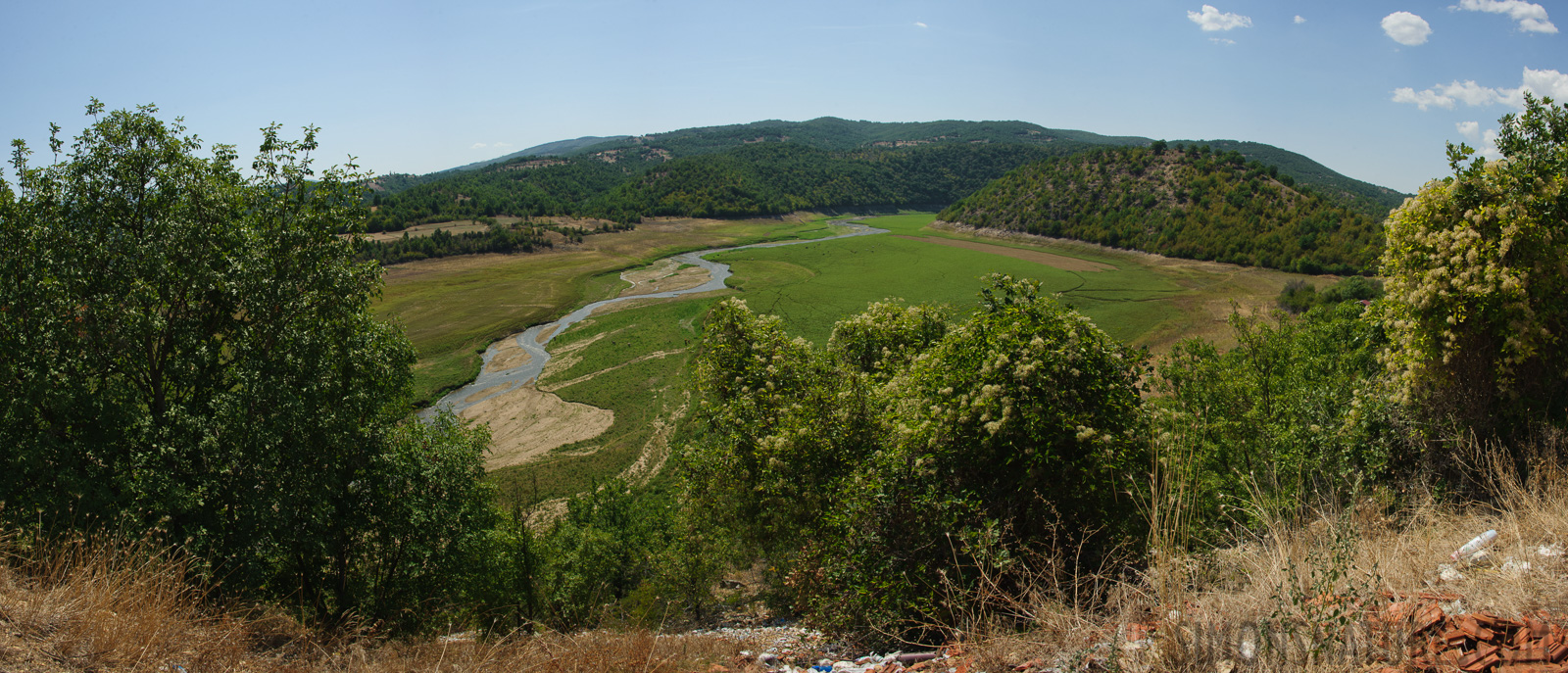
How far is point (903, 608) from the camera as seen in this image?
8.34 meters

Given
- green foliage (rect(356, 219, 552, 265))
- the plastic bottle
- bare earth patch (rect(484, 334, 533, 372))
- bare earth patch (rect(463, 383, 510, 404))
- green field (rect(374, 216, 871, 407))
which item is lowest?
bare earth patch (rect(463, 383, 510, 404))

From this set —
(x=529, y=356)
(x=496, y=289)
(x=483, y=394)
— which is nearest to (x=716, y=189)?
(x=496, y=289)

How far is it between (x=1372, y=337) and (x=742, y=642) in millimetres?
12891

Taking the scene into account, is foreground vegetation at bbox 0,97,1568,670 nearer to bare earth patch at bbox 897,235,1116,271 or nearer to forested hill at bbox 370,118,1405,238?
bare earth patch at bbox 897,235,1116,271

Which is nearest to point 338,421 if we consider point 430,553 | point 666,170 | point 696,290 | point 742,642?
point 430,553

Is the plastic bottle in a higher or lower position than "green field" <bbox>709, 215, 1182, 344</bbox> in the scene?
higher

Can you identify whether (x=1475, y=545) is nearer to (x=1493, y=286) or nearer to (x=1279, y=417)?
(x=1493, y=286)

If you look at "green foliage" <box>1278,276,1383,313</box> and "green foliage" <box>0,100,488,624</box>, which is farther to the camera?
"green foliage" <box>1278,276,1383,313</box>

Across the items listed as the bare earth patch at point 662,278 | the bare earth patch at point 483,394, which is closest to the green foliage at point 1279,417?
the bare earth patch at point 483,394

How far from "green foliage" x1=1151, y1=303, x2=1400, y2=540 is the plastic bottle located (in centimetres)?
123

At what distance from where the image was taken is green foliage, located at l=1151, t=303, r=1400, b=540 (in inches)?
419

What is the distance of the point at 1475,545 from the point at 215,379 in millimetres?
17215

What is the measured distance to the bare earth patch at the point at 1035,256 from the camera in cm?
7894

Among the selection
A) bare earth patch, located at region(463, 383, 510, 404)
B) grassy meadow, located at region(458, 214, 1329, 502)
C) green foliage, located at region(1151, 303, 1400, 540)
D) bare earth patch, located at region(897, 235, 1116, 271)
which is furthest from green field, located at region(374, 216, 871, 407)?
green foliage, located at region(1151, 303, 1400, 540)
